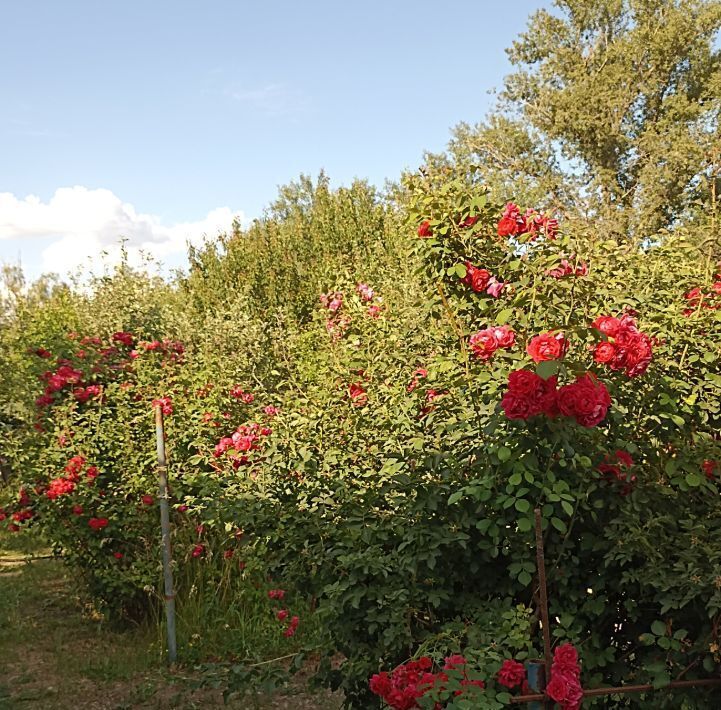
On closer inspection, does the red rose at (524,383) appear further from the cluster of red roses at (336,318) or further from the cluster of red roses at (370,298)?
the cluster of red roses at (336,318)

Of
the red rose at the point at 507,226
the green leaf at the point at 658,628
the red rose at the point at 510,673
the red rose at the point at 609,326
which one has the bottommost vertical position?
the red rose at the point at 510,673

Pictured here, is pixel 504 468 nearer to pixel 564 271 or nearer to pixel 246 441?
pixel 564 271

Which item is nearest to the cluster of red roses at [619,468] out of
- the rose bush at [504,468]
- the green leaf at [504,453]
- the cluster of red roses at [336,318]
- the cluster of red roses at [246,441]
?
the rose bush at [504,468]

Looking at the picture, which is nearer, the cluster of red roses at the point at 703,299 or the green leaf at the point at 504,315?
the green leaf at the point at 504,315

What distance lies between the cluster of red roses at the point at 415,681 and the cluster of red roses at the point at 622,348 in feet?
3.15

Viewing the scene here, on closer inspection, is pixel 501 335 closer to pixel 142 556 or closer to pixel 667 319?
pixel 667 319

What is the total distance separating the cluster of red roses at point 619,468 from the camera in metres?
2.35

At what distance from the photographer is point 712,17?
1997 cm

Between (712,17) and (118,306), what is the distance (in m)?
19.4

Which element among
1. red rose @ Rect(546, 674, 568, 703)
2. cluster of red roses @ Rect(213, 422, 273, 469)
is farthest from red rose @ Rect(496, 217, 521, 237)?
cluster of red roses @ Rect(213, 422, 273, 469)

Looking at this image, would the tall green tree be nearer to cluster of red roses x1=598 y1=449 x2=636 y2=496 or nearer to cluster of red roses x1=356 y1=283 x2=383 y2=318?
cluster of red roses x1=356 y1=283 x2=383 y2=318

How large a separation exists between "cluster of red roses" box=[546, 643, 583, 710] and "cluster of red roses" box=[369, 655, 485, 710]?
0.19 metres

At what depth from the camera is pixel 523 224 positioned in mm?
2717

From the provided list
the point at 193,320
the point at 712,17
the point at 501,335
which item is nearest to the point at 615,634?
the point at 501,335
